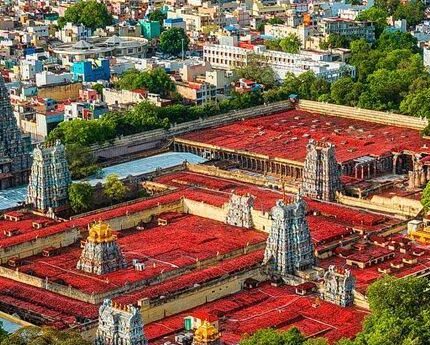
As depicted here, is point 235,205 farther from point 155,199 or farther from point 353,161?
point 353,161

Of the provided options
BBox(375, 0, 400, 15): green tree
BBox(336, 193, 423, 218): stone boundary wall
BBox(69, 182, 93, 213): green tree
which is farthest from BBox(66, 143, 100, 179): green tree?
BBox(375, 0, 400, 15): green tree

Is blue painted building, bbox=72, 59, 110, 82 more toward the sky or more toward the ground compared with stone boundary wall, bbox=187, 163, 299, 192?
more toward the sky

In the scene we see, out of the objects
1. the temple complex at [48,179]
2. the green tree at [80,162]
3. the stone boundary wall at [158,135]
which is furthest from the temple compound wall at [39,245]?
the stone boundary wall at [158,135]

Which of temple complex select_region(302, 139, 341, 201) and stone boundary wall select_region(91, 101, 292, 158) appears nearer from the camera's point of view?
temple complex select_region(302, 139, 341, 201)

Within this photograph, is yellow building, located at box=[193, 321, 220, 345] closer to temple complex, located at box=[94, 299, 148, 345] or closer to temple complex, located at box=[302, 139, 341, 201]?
temple complex, located at box=[94, 299, 148, 345]

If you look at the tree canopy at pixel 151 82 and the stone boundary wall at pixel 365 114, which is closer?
the stone boundary wall at pixel 365 114

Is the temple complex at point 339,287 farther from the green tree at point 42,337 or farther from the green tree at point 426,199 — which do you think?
the green tree at point 426,199
